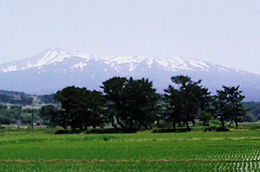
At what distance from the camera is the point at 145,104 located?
244 feet

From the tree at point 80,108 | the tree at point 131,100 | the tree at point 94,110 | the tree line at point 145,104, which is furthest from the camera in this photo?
the tree at point 94,110

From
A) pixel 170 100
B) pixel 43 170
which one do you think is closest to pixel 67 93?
pixel 170 100

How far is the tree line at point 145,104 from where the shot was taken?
71688 millimetres

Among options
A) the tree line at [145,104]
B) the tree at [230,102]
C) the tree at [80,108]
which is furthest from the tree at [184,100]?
the tree at [80,108]

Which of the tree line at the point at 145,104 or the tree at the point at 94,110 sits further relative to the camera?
the tree at the point at 94,110

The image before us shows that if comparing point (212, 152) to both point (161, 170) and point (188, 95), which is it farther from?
point (188, 95)

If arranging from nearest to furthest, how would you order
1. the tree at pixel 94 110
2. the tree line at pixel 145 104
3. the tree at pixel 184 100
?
the tree at pixel 184 100 < the tree line at pixel 145 104 < the tree at pixel 94 110

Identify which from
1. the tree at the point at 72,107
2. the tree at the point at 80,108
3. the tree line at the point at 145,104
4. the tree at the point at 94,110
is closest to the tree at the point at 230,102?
the tree line at the point at 145,104

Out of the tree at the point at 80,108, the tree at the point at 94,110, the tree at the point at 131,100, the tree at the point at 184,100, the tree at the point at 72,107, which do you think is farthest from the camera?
the tree at the point at 94,110

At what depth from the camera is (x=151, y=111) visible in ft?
242

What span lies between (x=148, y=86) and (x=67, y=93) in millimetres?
15669

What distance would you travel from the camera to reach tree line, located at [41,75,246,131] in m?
71.7

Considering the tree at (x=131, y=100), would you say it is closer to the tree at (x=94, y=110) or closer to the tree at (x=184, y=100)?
the tree at (x=94, y=110)

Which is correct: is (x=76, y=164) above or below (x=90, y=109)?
below
